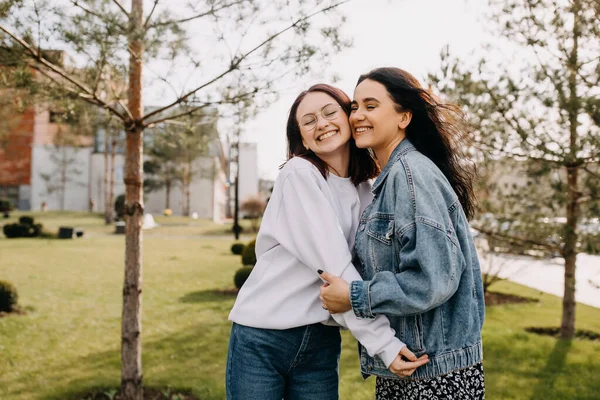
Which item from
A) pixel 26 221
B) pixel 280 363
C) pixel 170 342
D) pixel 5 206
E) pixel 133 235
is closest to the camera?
pixel 280 363

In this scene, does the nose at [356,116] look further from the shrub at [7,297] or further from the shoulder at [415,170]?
the shrub at [7,297]

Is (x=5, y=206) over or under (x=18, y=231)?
over

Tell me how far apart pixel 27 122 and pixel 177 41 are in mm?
51923

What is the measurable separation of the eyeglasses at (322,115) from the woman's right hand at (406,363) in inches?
38.7

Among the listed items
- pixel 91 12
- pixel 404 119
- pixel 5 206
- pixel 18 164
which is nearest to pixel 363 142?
pixel 404 119

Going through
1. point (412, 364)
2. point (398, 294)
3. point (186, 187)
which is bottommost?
point (412, 364)

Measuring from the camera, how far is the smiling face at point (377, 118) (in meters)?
2.03

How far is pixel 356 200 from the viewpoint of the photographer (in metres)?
2.28

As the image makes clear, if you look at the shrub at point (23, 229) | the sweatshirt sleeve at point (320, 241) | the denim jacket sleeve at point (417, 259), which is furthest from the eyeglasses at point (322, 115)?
the shrub at point (23, 229)

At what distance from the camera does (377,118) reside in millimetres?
2037

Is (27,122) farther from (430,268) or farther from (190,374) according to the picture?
(430,268)

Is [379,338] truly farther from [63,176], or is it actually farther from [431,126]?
[63,176]

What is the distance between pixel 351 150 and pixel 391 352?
0.96m

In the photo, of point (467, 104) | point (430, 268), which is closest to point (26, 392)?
point (430, 268)
